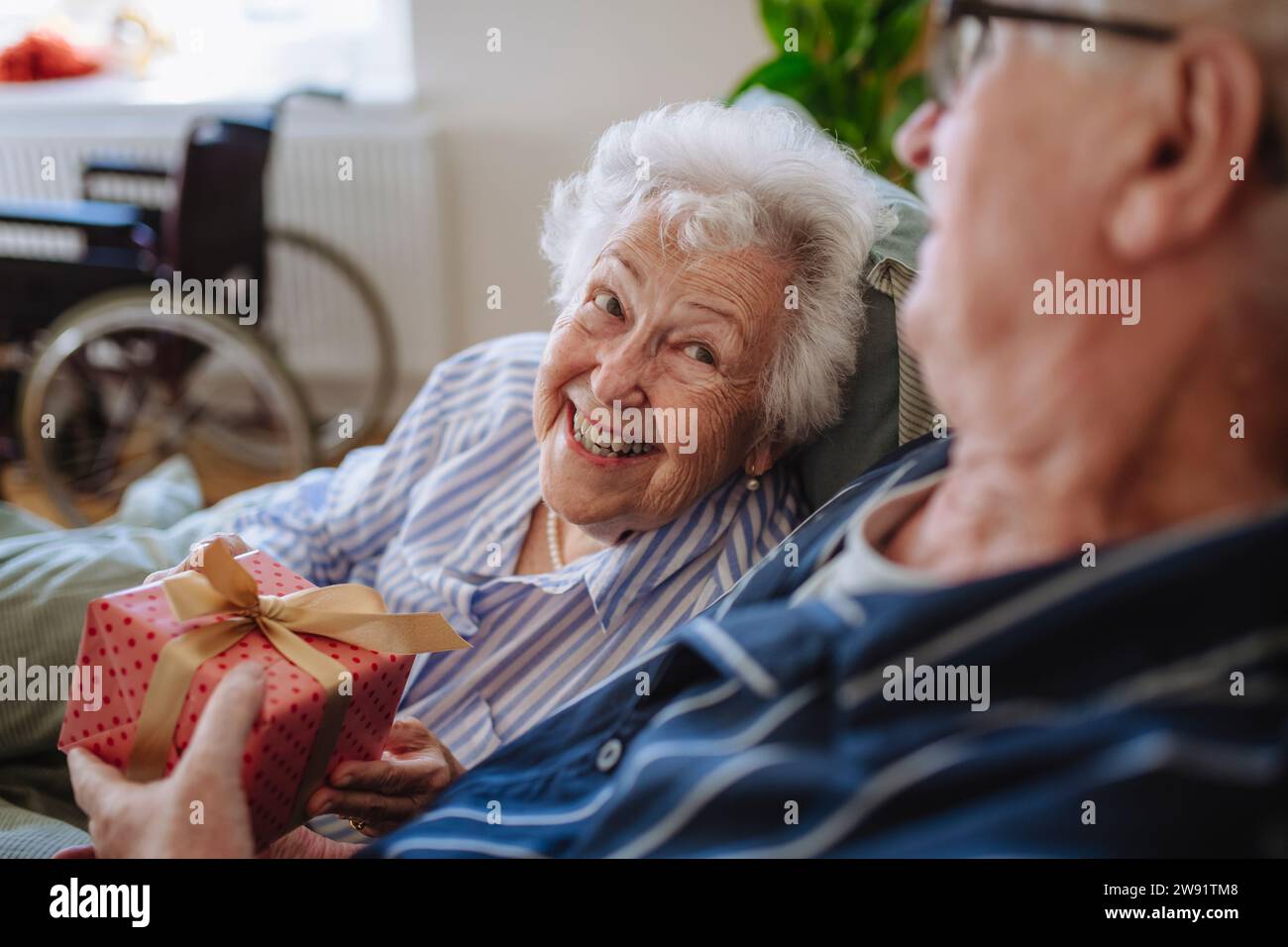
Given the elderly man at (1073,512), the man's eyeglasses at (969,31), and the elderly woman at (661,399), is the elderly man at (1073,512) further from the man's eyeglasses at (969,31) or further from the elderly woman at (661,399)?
the elderly woman at (661,399)

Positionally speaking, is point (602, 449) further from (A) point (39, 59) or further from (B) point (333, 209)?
(A) point (39, 59)

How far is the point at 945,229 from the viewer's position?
63 centimetres

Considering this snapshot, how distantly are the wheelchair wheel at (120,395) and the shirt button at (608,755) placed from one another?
6.57 ft

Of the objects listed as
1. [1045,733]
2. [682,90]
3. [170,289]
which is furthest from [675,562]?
[682,90]

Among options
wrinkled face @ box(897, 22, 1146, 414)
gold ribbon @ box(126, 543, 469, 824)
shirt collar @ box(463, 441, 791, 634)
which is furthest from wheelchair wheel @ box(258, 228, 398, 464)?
wrinkled face @ box(897, 22, 1146, 414)

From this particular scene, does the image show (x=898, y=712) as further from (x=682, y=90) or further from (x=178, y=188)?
(x=682, y=90)

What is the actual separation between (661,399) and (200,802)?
57 cm

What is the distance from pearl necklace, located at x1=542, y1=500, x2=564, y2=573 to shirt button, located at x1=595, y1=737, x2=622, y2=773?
463mm

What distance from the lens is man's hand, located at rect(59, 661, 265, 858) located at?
75cm

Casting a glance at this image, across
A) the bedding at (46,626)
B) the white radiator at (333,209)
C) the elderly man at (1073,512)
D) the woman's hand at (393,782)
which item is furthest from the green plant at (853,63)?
the elderly man at (1073,512)

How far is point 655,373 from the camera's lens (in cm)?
112

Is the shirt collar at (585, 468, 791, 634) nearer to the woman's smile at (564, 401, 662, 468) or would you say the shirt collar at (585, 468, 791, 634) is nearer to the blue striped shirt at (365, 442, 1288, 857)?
the woman's smile at (564, 401, 662, 468)

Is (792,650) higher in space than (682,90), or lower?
lower
